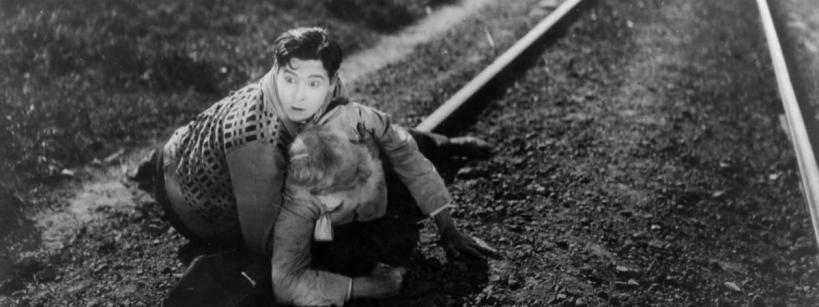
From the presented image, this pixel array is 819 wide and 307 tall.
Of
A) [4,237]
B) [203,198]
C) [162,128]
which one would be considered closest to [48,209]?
[4,237]

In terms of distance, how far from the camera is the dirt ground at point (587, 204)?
3.71 metres

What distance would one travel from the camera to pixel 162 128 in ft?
17.4

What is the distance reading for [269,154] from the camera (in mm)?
3062

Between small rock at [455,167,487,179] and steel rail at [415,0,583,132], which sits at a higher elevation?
steel rail at [415,0,583,132]

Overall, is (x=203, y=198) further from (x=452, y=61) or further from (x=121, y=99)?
(x=452, y=61)

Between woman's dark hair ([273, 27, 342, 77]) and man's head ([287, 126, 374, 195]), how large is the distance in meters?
0.26

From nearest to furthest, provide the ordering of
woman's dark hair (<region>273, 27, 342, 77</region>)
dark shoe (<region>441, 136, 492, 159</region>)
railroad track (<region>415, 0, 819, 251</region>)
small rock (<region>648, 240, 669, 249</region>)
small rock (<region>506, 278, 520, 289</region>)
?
woman's dark hair (<region>273, 27, 342, 77</region>)
small rock (<region>506, 278, 520, 289</region>)
small rock (<region>648, 240, 669, 249</region>)
railroad track (<region>415, 0, 819, 251</region>)
dark shoe (<region>441, 136, 492, 159</region>)

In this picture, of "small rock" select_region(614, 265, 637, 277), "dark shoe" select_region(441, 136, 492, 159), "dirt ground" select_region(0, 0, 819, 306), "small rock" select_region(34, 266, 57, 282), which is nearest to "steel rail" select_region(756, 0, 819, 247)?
"dirt ground" select_region(0, 0, 819, 306)

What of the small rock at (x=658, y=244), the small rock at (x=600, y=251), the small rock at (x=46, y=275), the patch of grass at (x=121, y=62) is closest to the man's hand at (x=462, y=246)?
the small rock at (x=600, y=251)

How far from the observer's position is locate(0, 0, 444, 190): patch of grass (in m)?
5.02

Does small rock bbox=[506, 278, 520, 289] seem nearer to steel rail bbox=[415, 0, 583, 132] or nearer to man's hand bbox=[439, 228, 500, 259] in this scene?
man's hand bbox=[439, 228, 500, 259]

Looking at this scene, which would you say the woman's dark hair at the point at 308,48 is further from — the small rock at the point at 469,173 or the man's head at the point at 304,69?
the small rock at the point at 469,173

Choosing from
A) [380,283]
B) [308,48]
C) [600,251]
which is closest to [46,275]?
[380,283]

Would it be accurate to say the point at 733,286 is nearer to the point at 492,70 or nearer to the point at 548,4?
the point at 492,70
